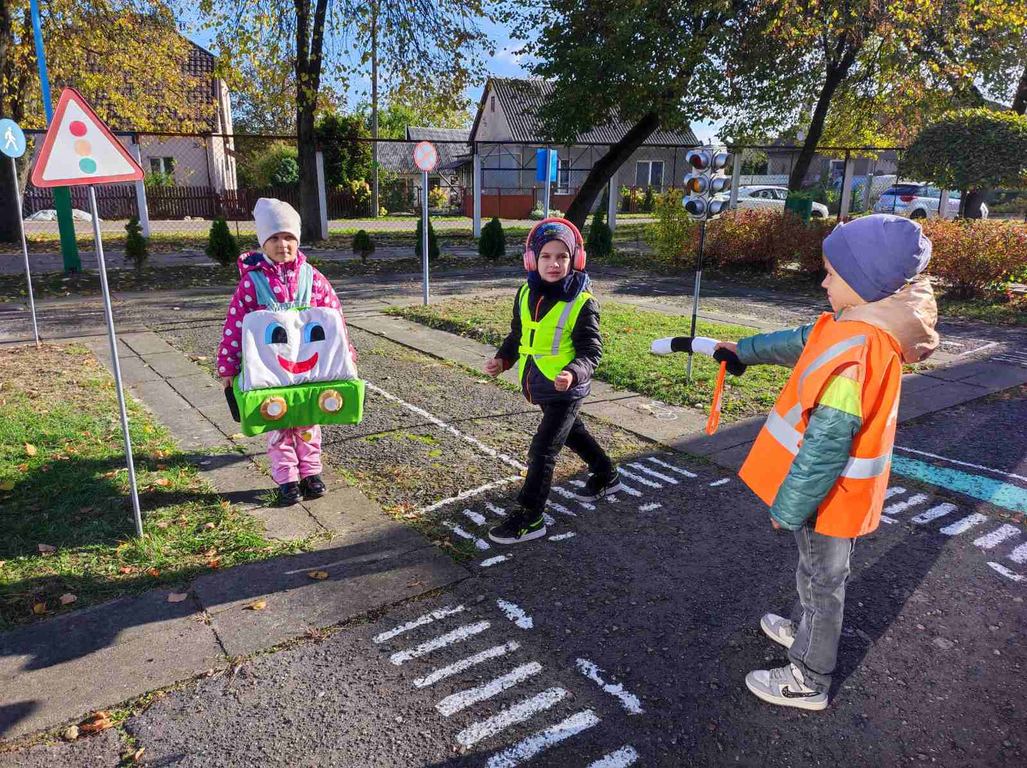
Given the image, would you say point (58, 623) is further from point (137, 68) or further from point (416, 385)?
point (137, 68)

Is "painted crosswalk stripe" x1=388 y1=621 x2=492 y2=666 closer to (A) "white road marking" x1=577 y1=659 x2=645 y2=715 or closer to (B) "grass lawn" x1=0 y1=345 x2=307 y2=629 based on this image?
(A) "white road marking" x1=577 y1=659 x2=645 y2=715

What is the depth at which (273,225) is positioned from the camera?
3811 mm

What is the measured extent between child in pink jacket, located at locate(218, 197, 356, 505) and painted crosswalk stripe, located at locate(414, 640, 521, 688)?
1870 millimetres

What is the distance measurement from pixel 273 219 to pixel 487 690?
8.71ft

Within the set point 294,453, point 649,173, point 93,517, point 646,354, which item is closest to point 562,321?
point 294,453

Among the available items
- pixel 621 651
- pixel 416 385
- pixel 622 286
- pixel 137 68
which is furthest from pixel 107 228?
pixel 621 651

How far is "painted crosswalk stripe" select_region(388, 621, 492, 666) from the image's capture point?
9.63 ft

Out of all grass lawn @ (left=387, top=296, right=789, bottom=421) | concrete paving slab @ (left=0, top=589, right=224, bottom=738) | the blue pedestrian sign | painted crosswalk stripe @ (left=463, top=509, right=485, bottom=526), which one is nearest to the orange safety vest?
painted crosswalk stripe @ (left=463, top=509, right=485, bottom=526)

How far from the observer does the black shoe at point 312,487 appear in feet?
14.4

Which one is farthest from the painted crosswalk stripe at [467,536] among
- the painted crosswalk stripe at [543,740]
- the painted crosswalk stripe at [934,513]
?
the painted crosswalk stripe at [934,513]

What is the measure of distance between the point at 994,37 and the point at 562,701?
69.8 feet

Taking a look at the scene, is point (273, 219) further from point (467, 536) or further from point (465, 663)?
point (465, 663)

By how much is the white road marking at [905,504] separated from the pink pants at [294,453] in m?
3.58

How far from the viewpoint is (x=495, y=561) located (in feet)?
12.1
